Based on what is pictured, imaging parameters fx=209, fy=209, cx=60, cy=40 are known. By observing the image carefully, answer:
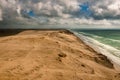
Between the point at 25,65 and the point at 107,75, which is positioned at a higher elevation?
the point at 25,65

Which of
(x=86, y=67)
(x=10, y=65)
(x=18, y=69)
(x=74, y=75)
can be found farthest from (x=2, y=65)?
(x=86, y=67)

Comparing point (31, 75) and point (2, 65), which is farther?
point (2, 65)

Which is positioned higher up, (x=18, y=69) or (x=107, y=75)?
(x=18, y=69)

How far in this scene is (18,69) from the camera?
9039mm

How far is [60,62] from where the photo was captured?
1093cm

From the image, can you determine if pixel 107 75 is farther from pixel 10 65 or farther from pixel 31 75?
pixel 10 65

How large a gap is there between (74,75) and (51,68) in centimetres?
124

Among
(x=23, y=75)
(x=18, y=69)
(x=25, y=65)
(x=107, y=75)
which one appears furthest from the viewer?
(x=107, y=75)

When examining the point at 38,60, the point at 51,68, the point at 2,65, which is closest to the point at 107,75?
the point at 51,68

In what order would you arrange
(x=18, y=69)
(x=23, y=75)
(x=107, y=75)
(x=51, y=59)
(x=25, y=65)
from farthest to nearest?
(x=51, y=59) → (x=107, y=75) → (x=25, y=65) → (x=18, y=69) → (x=23, y=75)

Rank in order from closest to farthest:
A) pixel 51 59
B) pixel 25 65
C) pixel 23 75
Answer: pixel 23 75
pixel 25 65
pixel 51 59

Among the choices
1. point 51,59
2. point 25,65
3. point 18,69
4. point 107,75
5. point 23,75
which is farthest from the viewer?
point 51,59

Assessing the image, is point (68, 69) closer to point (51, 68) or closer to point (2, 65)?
point (51, 68)

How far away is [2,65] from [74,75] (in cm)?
331
